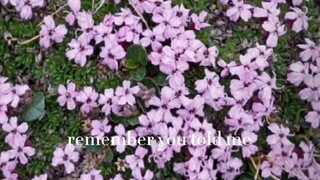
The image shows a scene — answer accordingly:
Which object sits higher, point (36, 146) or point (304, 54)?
point (304, 54)

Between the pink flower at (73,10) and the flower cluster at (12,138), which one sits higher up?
the pink flower at (73,10)

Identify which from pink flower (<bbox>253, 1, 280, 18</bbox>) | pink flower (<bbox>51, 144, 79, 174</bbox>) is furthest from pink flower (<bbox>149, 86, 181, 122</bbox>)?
pink flower (<bbox>253, 1, 280, 18</bbox>)

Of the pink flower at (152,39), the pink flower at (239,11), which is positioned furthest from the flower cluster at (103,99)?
the pink flower at (239,11)

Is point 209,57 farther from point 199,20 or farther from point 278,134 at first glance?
point 278,134

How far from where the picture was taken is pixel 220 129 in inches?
61.4

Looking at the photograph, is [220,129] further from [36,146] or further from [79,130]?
[36,146]

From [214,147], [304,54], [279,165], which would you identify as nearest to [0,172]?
[214,147]

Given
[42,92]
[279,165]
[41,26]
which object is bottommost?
[279,165]

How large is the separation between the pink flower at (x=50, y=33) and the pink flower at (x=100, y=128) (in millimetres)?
231

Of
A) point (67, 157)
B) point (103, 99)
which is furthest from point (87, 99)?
point (67, 157)

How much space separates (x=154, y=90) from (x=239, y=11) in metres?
0.31

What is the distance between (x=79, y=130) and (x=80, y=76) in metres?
0.13

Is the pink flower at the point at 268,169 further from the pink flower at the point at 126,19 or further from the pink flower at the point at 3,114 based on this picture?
the pink flower at the point at 3,114

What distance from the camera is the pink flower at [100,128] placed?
4.99 feet
